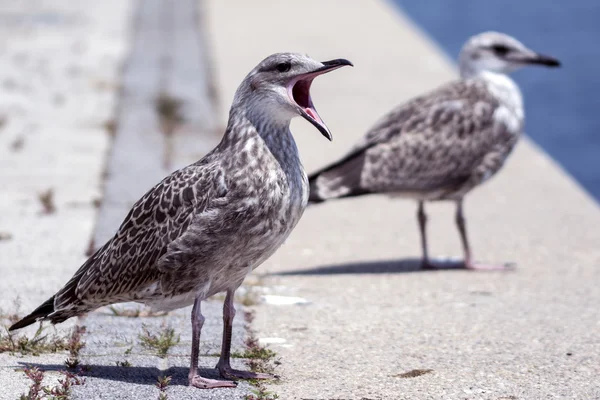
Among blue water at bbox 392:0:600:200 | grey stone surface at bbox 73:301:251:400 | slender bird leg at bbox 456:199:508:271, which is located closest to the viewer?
grey stone surface at bbox 73:301:251:400

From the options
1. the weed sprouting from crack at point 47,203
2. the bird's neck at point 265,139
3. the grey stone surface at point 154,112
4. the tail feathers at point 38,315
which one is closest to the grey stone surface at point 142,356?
the tail feathers at point 38,315

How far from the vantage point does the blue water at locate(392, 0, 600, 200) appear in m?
15.7

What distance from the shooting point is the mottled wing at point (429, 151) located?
7.75 m

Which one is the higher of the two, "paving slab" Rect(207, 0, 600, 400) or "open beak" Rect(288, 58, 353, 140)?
"open beak" Rect(288, 58, 353, 140)

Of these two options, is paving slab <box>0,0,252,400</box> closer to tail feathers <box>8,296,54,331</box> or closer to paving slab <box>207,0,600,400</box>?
tail feathers <box>8,296,54,331</box>

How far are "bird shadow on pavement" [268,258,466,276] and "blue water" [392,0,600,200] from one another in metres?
6.42

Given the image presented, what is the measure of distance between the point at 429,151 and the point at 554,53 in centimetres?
1183

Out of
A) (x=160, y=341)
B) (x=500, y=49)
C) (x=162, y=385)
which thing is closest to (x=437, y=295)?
(x=160, y=341)

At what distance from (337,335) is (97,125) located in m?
5.58

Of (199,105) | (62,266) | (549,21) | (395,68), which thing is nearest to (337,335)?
(62,266)

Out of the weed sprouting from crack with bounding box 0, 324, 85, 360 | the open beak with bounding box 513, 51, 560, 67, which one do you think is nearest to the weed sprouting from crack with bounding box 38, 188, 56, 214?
the weed sprouting from crack with bounding box 0, 324, 85, 360

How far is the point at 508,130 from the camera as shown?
8016 mm

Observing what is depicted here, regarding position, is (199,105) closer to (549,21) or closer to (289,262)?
(289,262)

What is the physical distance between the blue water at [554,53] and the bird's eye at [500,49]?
5.65 metres
